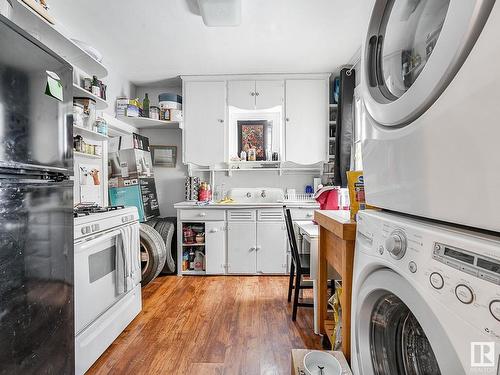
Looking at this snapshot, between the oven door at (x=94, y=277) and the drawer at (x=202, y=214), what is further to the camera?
the drawer at (x=202, y=214)

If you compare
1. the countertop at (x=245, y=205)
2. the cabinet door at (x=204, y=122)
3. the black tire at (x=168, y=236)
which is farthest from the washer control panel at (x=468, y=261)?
the cabinet door at (x=204, y=122)

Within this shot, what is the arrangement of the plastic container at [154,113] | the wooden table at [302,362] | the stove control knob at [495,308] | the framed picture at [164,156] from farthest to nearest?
the framed picture at [164,156] < the plastic container at [154,113] < the wooden table at [302,362] < the stove control knob at [495,308]

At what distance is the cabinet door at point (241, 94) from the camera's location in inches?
131

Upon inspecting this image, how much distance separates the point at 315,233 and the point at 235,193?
70.4 inches

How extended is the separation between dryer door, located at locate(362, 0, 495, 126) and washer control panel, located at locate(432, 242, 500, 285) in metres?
0.31

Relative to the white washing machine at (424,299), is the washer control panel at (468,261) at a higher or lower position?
higher

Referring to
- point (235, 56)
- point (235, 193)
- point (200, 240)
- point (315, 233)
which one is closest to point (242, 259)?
point (200, 240)

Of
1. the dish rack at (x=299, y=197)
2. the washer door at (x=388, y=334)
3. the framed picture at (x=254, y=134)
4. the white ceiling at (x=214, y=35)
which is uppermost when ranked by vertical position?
the white ceiling at (x=214, y=35)

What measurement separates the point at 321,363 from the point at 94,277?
4.46ft

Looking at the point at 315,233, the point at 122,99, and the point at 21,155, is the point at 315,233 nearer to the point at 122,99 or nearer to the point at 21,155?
the point at 21,155

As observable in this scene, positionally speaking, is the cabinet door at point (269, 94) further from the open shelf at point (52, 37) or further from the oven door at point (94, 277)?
the oven door at point (94, 277)

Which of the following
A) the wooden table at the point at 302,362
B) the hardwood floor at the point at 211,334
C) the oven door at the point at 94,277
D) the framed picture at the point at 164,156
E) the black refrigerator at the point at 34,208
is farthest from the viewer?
the framed picture at the point at 164,156

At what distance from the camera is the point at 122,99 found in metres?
3.14

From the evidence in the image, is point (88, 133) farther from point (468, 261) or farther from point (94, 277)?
point (468, 261)
